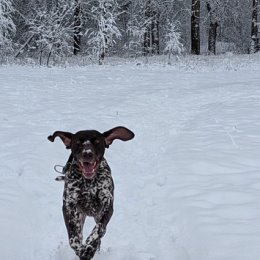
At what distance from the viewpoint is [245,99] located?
1505 cm

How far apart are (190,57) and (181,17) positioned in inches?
449

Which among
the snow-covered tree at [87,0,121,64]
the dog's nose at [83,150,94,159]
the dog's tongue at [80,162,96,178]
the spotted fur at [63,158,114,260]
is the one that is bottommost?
the spotted fur at [63,158,114,260]

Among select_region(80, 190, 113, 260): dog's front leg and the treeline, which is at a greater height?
the treeline

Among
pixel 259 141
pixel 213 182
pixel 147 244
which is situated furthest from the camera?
pixel 259 141

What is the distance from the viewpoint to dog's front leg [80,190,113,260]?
4.53m

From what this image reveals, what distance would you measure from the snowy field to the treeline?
1045 cm

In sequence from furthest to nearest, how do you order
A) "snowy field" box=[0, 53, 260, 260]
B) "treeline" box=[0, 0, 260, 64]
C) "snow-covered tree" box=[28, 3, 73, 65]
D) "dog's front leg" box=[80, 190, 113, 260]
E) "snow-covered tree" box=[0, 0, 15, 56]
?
"treeline" box=[0, 0, 260, 64], "snow-covered tree" box=[28, 3, 73, 65], "snow-covered tree" box=[0, 0, 15, 56], "snowy field" box=[0, 53, 260, 260], "dog's front leg" box=[80, 190, 113, 260]

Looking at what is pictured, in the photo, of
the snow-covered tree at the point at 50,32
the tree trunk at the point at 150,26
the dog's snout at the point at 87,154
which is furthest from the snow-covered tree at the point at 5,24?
the dog's snout at the point at 87,154

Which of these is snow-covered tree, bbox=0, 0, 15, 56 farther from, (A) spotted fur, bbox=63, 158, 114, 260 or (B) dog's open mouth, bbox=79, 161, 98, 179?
(B) dog's open mouth, bbox=79, 161, 98, 179

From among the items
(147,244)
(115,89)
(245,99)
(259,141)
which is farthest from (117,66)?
(147,244)

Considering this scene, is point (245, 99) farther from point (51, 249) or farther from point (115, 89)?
point (51, 249)

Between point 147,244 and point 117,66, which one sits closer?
point 147,244

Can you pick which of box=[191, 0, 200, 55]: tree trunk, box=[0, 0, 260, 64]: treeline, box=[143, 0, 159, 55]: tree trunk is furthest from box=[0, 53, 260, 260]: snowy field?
box=[143, 0, 159, 55]: tree trunk

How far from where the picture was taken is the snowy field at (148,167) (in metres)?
5.49
